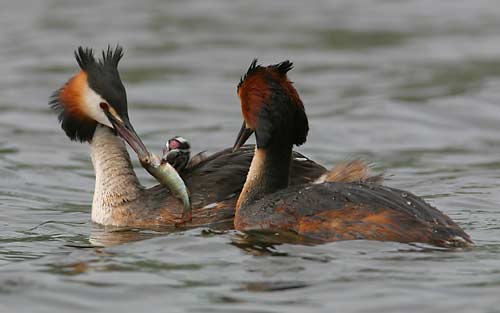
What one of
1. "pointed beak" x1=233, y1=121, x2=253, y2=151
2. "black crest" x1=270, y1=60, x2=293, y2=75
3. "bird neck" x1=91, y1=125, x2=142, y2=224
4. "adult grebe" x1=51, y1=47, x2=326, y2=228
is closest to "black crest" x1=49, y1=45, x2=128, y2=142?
"adult grebe" x1=51, y1=47, x2=326, y2=228

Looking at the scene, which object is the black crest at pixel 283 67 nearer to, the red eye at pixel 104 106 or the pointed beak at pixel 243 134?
the pointed beak at pixel 243 134

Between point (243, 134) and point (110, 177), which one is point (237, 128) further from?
point (243, 134)

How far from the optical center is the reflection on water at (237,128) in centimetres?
862

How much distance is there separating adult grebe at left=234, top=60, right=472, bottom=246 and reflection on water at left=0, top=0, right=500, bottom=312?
146 mm

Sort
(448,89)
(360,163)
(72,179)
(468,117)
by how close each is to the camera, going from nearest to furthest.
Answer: (360,163) → (72,179) → (468,117) → (448,89)

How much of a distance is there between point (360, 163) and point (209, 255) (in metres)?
2.09

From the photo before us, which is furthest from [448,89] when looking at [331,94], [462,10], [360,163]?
[360,163]

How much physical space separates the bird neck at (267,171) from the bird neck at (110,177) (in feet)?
4.08

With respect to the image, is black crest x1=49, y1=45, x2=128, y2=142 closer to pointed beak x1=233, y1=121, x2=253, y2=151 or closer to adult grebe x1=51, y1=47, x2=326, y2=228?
adult grebe x1=51, y1=47, x2=326, y2=228

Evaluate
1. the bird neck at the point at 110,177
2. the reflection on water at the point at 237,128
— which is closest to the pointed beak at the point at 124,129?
the bird neck at the point at 110,177

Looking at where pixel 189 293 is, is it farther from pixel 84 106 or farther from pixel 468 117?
pixel 468 117

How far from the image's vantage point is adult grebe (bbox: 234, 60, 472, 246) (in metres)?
9.39

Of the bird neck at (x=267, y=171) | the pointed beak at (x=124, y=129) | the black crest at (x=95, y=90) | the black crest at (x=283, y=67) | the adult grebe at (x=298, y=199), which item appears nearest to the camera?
the adult grebe at (x=298, y=199)

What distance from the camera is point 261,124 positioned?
1038 cm
